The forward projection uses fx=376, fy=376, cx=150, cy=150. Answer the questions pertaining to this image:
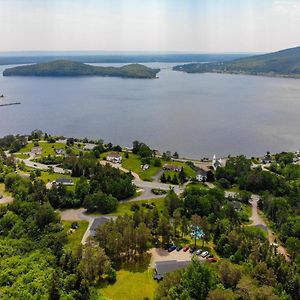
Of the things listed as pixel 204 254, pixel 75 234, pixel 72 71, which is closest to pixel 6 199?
pixel 75 234

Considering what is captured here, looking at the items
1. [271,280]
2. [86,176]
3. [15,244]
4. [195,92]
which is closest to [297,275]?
[271,280]

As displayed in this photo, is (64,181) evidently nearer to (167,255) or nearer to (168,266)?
(167,255)

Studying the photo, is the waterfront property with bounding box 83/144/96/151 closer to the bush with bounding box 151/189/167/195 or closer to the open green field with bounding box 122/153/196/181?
the open green field with bounding box 122/153/196/181

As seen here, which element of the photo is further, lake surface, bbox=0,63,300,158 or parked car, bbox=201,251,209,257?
lake surface, bbox=0,63,300,158

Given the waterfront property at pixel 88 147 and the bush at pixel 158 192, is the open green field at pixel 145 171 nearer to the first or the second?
the bush at pixel 158 192

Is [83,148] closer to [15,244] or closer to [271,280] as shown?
[15,244]

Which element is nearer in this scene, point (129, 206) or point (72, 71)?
point (129, 206)

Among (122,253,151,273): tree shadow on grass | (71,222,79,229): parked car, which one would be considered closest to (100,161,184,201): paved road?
(71,222,79,229): parked car
